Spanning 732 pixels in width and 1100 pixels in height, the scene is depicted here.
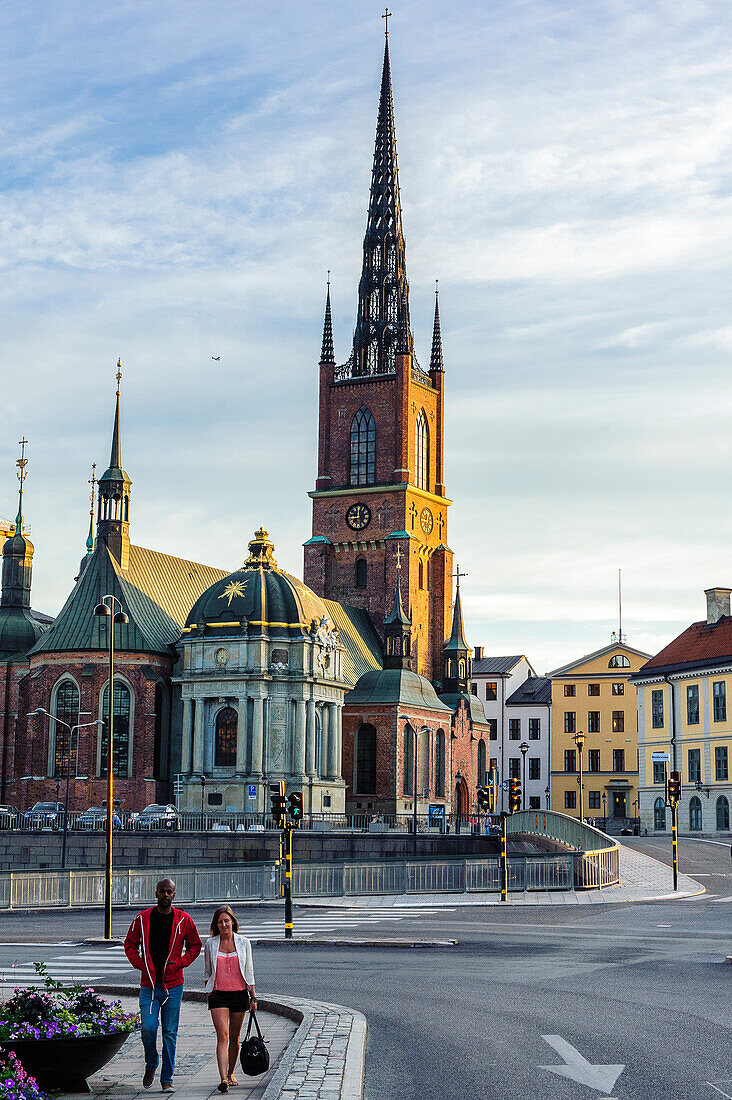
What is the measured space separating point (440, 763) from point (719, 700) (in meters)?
23.7

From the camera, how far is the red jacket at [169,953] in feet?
40.5

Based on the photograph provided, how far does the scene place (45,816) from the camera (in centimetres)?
6856

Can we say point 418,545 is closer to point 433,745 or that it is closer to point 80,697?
point 433,745

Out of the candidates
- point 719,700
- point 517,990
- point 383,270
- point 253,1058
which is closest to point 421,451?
point 383,270

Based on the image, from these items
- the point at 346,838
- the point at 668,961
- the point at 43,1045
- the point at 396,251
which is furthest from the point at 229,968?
the point at 396,251

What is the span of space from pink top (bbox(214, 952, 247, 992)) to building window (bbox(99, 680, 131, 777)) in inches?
2565

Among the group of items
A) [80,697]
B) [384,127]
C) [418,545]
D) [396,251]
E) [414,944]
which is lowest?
[414,944]

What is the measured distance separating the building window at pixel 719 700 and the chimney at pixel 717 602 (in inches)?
217

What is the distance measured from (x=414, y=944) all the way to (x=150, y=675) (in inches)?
2153

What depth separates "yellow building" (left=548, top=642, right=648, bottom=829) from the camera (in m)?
110

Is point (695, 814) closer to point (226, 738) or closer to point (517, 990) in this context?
point (226, 738)

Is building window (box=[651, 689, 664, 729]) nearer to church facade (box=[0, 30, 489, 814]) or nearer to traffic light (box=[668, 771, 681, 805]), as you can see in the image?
church facade (box=[0, 30, 489, 814])

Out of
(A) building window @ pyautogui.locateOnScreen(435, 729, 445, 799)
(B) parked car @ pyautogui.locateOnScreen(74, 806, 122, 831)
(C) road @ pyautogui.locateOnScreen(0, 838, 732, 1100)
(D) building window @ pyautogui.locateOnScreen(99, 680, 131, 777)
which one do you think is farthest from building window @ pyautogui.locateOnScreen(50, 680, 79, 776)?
(C) road @ pyautogui.locateOnScreen(0, 838, 732, 1100)

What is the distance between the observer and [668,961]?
2212cm
